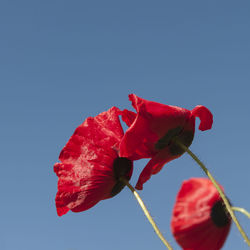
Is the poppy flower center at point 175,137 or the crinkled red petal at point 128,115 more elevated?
the crinkled red petal at point 128,115

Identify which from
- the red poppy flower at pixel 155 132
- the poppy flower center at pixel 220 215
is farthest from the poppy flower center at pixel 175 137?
the poppy flower center at pixel 220 215

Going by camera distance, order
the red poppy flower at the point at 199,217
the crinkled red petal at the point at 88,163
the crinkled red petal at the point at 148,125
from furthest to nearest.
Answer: the crinkled red petal at the point at 88,163 < the crinkled red petal at the point at 148,125 < the red poppy flower at the point at 199,217

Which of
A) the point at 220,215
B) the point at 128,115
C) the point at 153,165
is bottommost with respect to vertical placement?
the point at 220,215

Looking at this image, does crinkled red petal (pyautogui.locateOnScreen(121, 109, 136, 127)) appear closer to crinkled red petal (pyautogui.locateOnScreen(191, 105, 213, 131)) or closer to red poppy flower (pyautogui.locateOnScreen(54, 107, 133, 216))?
red poppy flower (pyautogui.locateOnScreen(54, 107, 133, 216))

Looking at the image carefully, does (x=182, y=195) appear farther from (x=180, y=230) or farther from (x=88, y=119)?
(x=88, y=119)

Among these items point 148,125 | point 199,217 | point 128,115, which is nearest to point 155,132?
point 148,125

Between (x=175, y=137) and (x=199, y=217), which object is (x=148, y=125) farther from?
(x=199, y=217)

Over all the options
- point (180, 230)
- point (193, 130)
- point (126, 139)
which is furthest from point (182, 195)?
point (193, 130)

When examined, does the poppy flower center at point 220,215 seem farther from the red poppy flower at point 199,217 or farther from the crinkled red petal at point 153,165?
the crinkled red petal at point 153,165
